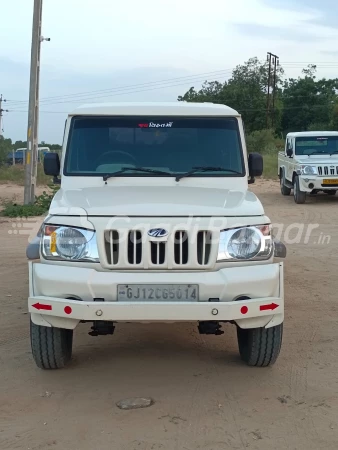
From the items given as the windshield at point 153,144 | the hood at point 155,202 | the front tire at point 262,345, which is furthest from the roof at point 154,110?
the front tire at point 262,345

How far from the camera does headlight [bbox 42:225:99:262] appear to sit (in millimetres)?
4133

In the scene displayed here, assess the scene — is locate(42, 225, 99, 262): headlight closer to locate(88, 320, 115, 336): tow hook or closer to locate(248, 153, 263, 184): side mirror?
locate(88, 320, 115, 336): tow hook

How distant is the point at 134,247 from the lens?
161 inches


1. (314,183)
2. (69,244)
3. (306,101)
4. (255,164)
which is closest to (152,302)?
(69,244)

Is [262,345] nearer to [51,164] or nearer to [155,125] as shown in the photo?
[155,125]

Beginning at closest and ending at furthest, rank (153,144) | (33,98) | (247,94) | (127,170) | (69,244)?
(69,244) → (127,170) → (153,144) → (33,98) → (247,94)

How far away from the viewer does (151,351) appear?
5203mm

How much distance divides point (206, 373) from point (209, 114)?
223 centimetres

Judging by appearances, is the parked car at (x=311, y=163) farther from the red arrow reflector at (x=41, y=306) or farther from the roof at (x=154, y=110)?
the red arrow reflector at (x=41, y=306)

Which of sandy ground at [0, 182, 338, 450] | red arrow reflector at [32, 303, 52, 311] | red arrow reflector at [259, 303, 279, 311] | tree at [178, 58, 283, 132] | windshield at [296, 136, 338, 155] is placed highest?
tree at [178, 58, 283, 132]

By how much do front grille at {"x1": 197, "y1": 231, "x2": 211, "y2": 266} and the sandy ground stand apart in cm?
92

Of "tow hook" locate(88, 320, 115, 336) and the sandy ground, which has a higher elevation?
"tow hook" locate(88, 320, 115, 336)

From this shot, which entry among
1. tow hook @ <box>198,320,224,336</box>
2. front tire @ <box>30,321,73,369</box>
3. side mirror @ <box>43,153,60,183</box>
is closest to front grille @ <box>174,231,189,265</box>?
tow hook @ <box>198,320,224,336</box>

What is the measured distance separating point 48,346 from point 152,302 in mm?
934
